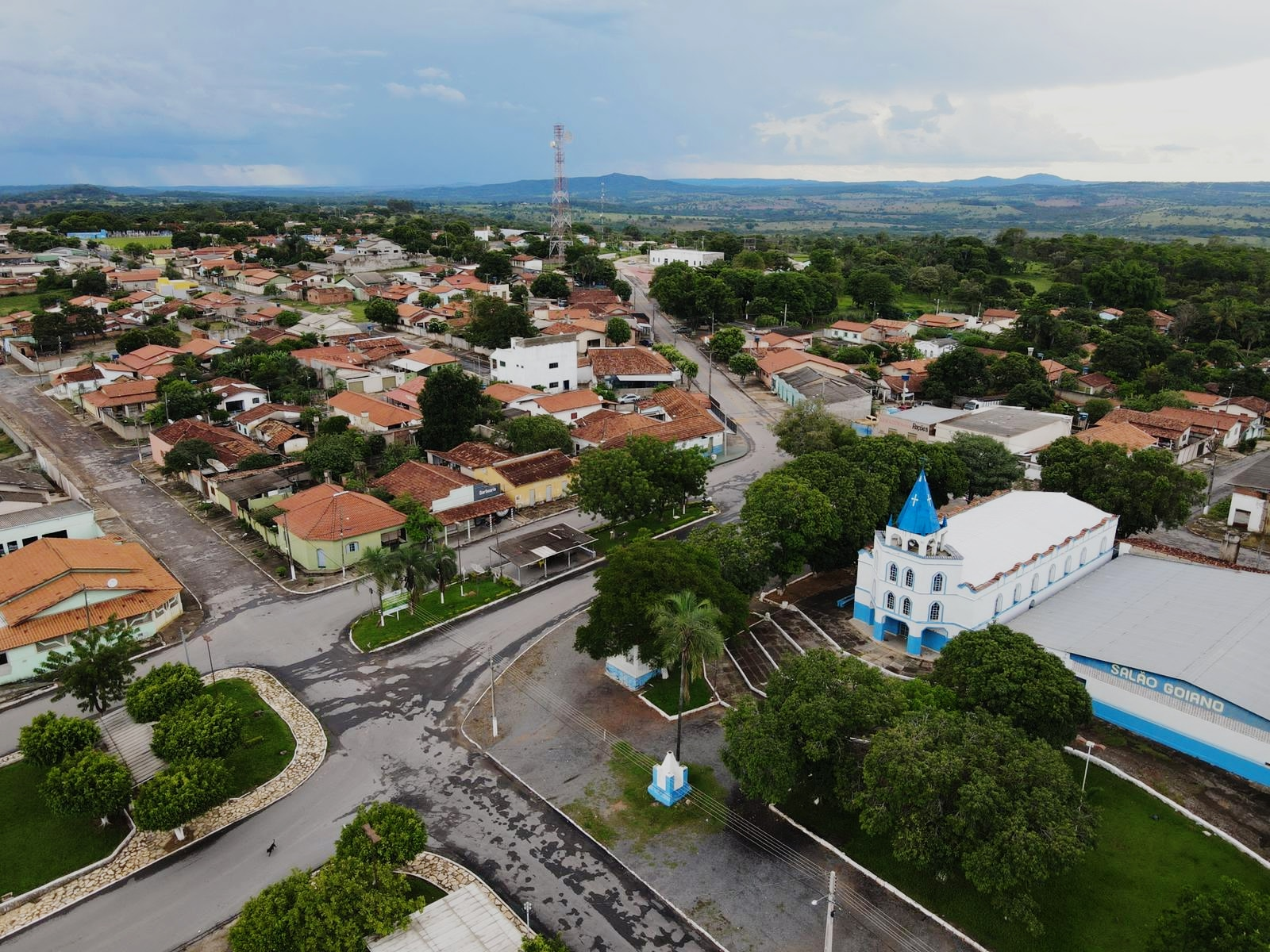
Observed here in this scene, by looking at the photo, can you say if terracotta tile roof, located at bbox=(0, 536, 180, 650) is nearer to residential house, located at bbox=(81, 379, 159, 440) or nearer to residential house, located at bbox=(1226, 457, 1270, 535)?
residential house, located at bbox=(81, 379, 159, 440)

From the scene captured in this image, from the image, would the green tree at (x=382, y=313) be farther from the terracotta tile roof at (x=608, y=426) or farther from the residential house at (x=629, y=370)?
the terracotta tile roof at (x=608, y=426)

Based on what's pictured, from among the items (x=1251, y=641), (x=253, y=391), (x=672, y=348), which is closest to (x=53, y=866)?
(x=1251, y=641)

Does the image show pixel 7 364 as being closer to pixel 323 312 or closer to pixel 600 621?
pixel 323 312

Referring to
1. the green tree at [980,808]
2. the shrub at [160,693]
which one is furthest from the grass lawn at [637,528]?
the green tree at [980,808]

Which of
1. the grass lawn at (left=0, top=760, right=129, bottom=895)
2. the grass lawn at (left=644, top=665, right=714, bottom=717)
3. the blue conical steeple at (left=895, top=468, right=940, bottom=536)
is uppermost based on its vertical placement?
the blue conical steeple at (left=895, top=468, right=940, bottom=536)

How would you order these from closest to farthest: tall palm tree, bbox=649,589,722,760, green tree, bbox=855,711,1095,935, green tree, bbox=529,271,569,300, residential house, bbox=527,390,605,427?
green tree, bbox=855,711,1095,935, tall palm tree, bbox=649,589,722,760, residential house, bbox=527,390,605,427, green tree, bbox=529,271,569,300

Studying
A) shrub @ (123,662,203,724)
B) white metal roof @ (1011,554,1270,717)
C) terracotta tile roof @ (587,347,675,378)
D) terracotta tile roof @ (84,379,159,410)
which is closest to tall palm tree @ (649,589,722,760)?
white metal roof @ (1011,554,1270,717)
